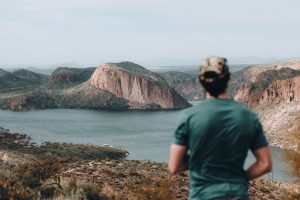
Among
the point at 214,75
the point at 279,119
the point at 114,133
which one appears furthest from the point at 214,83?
the point at 279,119

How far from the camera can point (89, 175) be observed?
26.1m

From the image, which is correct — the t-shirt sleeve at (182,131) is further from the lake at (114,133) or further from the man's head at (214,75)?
the lake at (114,133)

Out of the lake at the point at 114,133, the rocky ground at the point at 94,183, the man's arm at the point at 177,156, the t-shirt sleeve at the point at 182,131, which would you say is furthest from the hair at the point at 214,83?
the lake at the point at 114,133

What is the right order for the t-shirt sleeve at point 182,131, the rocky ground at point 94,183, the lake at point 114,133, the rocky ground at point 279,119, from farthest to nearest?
the rocky ground at point 279,119
the lake at point 114,133
the rocky ground at point 94,183
the t-shirt sleeve at point 182,131

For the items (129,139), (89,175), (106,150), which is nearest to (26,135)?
(129,139)

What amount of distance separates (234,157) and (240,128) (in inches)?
11.9

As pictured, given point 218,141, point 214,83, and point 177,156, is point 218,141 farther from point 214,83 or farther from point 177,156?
point 214,83

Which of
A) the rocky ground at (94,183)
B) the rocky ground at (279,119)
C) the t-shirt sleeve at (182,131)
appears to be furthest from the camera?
the rocky ground at (279,119)

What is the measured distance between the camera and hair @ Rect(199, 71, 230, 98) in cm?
525

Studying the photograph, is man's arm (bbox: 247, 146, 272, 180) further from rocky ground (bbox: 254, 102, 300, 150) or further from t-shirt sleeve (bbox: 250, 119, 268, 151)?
rocky ground (bbox: 254, 102, 300, 150)

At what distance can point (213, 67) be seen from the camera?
205 inches

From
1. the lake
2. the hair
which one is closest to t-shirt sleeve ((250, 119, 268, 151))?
the hair

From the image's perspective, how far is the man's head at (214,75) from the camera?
17.1 ft

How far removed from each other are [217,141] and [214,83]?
57 centimetres
